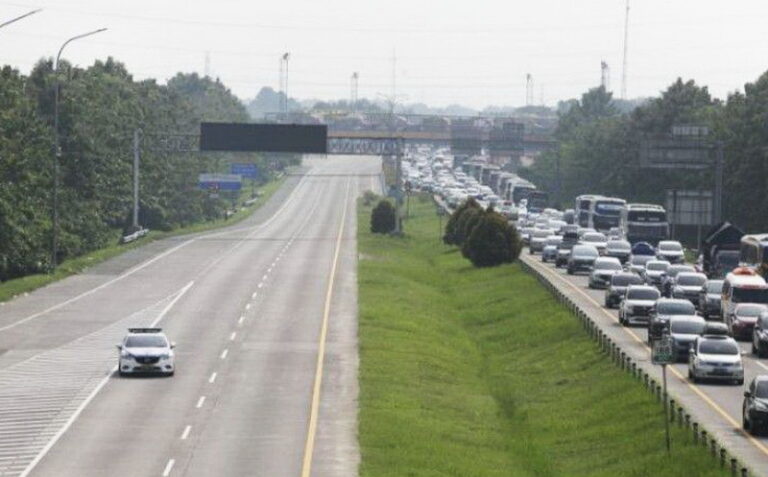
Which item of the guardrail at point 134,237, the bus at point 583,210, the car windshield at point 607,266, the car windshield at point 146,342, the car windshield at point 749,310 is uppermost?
the car windshield at point 749,310

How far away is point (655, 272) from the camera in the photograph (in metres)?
99.6

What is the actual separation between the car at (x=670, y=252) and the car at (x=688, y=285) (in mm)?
23348

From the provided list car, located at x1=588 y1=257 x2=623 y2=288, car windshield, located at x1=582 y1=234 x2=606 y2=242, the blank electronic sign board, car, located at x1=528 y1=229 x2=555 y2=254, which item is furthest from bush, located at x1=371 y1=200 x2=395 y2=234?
car, located at x1=588 y1=257 x2=623 y2=288

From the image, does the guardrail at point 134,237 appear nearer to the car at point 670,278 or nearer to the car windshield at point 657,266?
the car windshield at point 657,266

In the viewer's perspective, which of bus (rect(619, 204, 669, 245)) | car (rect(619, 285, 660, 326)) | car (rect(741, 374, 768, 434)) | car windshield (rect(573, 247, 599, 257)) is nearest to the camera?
car (rect(741, 374, 768, 434))

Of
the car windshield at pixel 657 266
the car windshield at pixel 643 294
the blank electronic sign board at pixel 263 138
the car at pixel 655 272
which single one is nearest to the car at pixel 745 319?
the car windshield at pixel 643 294

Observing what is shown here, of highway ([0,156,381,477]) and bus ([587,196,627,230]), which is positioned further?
bus ([587,196,627,230])

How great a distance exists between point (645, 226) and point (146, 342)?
66.7 m

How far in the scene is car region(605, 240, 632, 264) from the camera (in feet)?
379

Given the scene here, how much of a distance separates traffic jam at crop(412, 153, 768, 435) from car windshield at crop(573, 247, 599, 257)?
74 mm

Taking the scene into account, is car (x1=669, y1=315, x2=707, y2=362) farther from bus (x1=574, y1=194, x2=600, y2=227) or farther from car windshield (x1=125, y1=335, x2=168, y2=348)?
bus (x1=574, y1=194, x2=600, y2=227)

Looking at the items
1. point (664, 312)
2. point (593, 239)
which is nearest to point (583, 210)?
point (593, 239)

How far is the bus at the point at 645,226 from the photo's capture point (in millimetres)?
128375

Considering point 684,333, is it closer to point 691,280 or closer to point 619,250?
point 691,280
